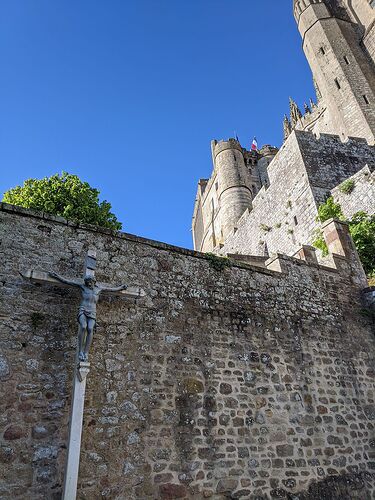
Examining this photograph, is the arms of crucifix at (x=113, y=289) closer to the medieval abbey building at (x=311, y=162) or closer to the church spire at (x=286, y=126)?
the medieval abbey building at (x=311, y=162)

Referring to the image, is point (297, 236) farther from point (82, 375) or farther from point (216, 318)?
point (82, 375)

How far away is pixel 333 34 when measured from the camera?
3181 centimetres

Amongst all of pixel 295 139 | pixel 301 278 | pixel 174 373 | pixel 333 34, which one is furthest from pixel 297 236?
pixel 333 34

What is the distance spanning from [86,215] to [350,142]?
570 inches

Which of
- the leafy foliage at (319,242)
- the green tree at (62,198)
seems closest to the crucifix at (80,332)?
the green tree at (62,198)

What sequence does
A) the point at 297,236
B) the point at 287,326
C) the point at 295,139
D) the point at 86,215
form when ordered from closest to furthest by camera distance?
the point at 287,326, the point at 86,215, the point at 297,236, the point at 295,139

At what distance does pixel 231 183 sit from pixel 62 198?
22.6m

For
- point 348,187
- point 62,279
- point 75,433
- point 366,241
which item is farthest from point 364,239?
point 75,433

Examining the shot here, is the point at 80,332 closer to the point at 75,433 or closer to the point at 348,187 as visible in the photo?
the point at 75,433

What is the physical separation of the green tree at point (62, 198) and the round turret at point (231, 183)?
1857 centimetres

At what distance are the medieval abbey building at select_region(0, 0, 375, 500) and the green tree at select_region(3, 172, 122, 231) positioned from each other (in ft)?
25.3

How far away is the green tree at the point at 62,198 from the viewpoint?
44.6ft

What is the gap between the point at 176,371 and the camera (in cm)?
579

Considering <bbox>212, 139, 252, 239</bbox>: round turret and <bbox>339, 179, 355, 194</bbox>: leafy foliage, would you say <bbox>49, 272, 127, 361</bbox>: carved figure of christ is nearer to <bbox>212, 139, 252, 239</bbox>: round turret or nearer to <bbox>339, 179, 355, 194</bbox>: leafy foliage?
<bbox>339, 179, 355, 194</bbox>: leafy foliage
